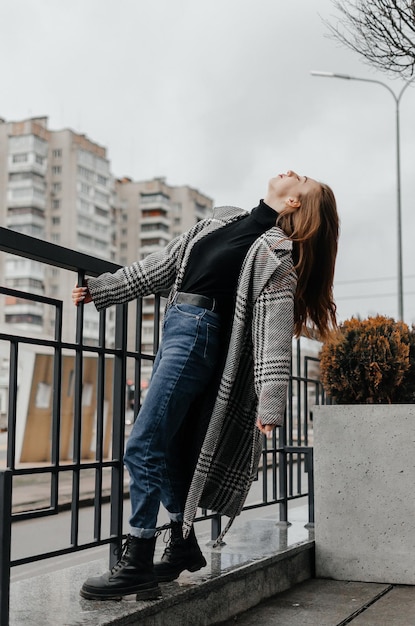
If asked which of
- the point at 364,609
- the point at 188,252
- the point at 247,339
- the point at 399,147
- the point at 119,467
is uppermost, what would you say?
the point at 399,147

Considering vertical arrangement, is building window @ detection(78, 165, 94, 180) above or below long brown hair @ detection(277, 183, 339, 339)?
above

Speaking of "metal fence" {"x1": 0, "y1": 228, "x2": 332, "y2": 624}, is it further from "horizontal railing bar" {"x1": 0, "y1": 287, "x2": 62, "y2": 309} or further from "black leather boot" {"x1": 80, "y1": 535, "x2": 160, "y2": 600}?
"black leather boot" {"x1": 80, "y1": 535, "x2": 160, "y2": 600}

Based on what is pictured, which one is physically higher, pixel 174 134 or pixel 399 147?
pixel 174 134

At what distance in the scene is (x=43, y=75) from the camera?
126m

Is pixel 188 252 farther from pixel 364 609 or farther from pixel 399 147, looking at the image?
pixel 399 147

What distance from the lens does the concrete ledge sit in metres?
2.83

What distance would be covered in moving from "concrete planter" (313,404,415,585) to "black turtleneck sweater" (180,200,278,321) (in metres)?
1.39

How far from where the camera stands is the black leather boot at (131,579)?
9.88ft

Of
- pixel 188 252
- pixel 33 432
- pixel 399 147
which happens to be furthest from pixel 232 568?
pixel 399 147

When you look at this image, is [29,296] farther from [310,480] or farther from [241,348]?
[310,480]

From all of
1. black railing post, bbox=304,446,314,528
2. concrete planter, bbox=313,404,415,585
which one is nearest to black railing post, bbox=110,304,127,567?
concrete planter, bbox=313,404,415,585

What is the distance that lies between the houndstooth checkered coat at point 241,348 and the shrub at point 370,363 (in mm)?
1354

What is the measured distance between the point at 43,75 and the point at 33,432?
11580 centimetres

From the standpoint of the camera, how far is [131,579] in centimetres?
304
